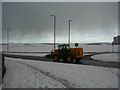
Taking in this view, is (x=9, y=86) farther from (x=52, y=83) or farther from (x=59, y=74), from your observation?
(x=59, y=74)

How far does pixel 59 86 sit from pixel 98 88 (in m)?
2.32

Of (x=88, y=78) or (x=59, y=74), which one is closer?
(x=88, y=78)

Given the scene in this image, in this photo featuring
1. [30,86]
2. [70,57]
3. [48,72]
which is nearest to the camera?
[30,86]

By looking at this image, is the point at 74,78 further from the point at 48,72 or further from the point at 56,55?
the point at 56,55

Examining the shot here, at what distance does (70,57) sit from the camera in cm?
1977

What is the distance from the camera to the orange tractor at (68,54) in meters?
19.8

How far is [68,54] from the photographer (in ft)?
65.9

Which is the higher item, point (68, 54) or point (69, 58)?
point (68, 54)


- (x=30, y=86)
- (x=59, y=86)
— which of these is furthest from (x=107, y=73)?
(x=30, y=86)

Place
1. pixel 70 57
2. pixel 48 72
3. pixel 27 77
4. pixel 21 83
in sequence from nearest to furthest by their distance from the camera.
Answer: pixel 21 83, pixel 27 77, pixel 48 72, pixel 70 57

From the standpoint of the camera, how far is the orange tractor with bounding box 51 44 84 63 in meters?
19.8

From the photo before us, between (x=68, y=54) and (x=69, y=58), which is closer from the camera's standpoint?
(x=69, y=58)

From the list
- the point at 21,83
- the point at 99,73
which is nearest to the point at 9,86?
the point at 21,83

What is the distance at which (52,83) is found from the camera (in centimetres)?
1007
